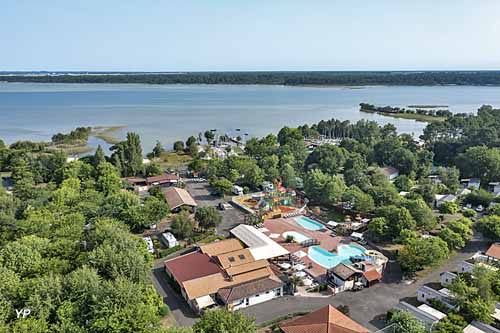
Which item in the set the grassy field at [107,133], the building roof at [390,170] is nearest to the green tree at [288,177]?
the building roof at [390,170]

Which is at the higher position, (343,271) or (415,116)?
(415,116)

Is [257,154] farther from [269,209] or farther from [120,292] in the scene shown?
[120,292]

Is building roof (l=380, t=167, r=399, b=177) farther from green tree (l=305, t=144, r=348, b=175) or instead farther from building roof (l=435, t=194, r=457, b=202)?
building roof (l=435, t=194, r=457, b=202)

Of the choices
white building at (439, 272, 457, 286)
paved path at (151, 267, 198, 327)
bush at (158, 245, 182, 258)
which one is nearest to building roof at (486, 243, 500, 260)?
white building at (439, 272, 457, 286)

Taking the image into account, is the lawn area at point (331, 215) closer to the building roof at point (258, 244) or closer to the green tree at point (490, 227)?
the building roof at point (258, 244)

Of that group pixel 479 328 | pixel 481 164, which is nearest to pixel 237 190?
pixel 479 328

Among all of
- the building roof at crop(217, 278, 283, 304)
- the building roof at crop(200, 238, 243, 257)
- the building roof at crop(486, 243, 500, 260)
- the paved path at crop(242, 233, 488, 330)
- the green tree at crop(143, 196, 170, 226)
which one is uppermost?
A: the green tree at crop(143, 196, 170, 226)

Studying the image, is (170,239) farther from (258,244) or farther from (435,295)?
(435,295)
